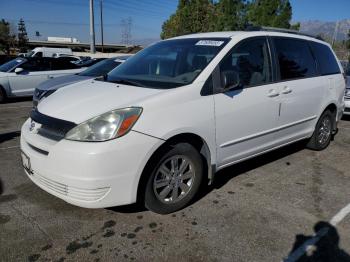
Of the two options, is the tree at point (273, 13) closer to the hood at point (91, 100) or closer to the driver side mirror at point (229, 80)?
the driver side mirror at point (229, 80)

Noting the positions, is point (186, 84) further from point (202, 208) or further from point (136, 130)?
point (202, 208)

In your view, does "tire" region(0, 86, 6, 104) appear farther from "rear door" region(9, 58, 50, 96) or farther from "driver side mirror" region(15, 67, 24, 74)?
"driver side mirror" region(15, 67, 24, 74)

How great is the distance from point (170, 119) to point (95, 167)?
0.80 m

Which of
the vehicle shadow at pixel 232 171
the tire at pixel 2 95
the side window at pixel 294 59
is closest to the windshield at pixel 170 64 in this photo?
the side window at pixel 294 59

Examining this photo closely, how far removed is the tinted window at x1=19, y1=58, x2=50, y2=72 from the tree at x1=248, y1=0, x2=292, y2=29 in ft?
51.2

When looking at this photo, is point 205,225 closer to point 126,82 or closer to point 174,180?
point 174,180

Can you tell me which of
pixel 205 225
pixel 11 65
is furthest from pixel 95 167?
pixel 11 65

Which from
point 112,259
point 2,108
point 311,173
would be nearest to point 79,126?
point 112,259

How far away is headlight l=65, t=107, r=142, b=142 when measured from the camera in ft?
9.66

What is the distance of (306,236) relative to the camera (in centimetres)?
319

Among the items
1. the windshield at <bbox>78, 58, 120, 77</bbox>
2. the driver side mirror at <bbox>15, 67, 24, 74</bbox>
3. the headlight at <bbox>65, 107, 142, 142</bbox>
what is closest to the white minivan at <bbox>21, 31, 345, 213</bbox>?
the headlight at <bbox>65, 107, 142, 142</bbox>

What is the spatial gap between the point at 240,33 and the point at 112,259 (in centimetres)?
284

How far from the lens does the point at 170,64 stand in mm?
4062

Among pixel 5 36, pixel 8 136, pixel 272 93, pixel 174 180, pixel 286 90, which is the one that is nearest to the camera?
pixel 174 180
